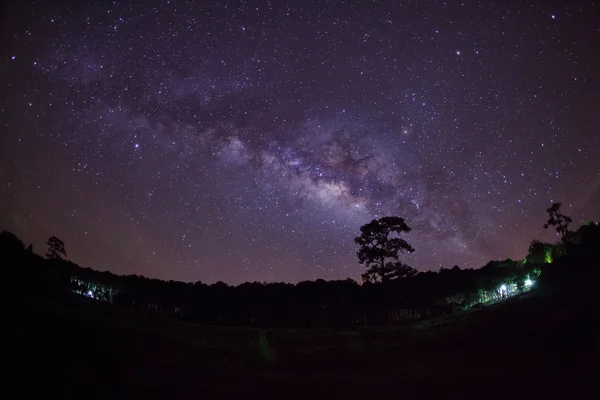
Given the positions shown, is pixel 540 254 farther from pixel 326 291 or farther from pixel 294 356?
pixel 294 356

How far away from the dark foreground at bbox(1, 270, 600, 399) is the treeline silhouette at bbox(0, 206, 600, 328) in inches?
256

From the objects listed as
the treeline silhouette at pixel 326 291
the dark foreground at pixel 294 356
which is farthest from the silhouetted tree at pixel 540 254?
the dark foreground at pixel 294 356

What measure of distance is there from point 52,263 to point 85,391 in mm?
25401

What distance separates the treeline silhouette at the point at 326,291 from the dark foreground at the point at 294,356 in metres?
6.50

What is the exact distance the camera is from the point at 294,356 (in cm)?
2336

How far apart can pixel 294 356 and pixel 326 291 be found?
58.9 ft

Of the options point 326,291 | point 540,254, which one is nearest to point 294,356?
point 326,291

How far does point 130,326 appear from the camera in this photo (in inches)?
944

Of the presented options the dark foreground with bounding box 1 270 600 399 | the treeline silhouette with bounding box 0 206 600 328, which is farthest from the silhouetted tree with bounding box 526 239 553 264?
the dark foreground with bounding box 1 270 600 399

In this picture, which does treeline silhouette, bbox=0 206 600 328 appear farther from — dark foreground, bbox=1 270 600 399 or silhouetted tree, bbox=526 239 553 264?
dark foreground, bbox=1 270 600 399

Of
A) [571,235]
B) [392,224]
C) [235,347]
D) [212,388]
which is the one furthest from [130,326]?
[571,235]

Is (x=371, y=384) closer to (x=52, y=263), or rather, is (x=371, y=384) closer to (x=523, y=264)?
(x=523, y=264)

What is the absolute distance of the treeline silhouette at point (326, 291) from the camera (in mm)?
33125

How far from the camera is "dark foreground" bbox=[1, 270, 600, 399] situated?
15484 mm
